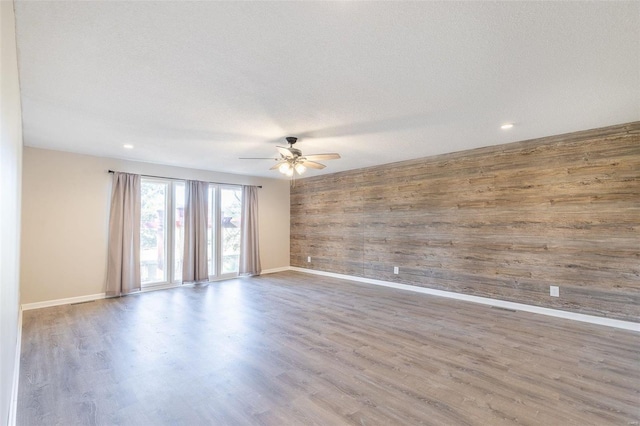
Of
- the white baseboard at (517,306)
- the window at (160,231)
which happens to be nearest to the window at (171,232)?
the window at (160,231)

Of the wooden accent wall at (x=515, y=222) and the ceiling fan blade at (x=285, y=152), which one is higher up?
the ceiling fan blade at (x=285, y=152)

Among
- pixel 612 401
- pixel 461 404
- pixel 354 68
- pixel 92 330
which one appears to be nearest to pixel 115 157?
pixel 92 330

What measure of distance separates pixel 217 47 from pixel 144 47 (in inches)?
19.8

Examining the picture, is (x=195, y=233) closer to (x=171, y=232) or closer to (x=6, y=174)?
(x=171, y=232)

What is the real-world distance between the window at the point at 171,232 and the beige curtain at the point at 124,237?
0.74 ft

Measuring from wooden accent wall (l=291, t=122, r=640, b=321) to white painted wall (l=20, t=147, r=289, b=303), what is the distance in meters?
4.77

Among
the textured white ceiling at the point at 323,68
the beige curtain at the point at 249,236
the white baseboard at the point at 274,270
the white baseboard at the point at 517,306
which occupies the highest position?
the textured white ceiling at the point at 323,68

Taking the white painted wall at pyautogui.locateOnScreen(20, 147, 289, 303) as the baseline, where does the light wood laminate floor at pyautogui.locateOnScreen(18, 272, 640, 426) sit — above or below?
below

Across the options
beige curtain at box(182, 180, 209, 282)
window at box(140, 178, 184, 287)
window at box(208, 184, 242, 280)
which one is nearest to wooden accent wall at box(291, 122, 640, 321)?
window at box(208, 184, 242, 280)

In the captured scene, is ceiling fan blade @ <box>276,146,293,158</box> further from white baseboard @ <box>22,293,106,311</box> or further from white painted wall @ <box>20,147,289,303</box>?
white baseboard @ <box>22,293,106,311</box>

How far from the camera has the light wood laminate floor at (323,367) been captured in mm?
2104

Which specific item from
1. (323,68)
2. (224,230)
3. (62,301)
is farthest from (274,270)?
(323,68)

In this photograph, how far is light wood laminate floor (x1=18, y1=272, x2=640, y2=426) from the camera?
2104 millimetres

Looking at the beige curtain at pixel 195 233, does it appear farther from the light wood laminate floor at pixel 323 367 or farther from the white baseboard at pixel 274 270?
the light wood laminate floor at pixel 323 367
